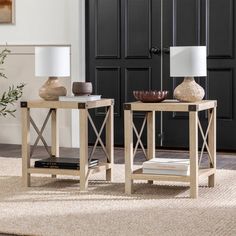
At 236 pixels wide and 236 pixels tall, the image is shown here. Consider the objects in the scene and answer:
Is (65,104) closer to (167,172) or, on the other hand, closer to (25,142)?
(25,142)

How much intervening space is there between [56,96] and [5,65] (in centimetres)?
235

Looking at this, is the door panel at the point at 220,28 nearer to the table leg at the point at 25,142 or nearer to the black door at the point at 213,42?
the black door at the point at 213,42

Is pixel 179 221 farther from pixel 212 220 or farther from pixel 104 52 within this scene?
pixel 104 52

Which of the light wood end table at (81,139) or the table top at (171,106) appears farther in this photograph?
the light wood end table at (81,139)

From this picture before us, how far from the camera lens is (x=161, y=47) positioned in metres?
6.21

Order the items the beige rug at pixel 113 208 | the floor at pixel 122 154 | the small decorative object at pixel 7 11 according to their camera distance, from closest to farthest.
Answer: the beige rug at pixel 113 208 < the floor at pixel 122 154 < the small decorative object at pixel 7 11

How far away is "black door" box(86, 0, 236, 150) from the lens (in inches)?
236

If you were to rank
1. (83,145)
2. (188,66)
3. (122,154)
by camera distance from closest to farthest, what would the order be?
(188,66) < (83,145) < (122,154)

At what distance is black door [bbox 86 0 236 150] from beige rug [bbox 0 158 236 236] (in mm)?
1377

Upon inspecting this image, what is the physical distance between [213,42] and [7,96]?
77.2 inches

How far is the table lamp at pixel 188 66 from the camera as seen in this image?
418 cm

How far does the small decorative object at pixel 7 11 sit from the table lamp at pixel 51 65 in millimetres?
2304

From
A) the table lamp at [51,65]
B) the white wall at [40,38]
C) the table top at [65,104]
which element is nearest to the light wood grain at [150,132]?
the table top at [65,104]

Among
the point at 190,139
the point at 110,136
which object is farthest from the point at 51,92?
the point at 190,139
